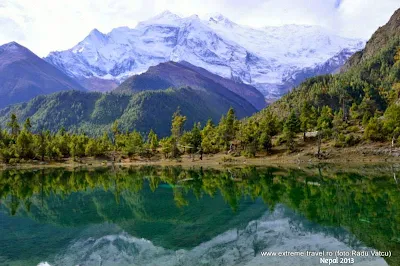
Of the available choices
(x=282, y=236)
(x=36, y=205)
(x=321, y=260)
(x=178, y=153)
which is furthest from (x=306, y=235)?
(x=178, y=153)

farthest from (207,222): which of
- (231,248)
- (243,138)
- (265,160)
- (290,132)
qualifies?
(243,138)

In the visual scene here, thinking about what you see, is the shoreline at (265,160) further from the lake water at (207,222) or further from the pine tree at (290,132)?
the lake water at (207,222)

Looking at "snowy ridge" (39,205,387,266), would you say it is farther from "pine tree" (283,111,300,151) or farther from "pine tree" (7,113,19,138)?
"pine tree" (7,113,19,138)

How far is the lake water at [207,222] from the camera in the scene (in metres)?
33.9

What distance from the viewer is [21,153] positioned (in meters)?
144

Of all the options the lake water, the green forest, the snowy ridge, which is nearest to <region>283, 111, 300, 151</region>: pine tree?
the green forest

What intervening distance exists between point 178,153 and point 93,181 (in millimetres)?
61722

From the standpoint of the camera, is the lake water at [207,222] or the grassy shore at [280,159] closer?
the lake water at [207,222]

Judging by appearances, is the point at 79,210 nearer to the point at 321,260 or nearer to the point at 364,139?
the point at 321,260

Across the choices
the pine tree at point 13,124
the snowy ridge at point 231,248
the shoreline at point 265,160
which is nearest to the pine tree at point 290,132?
the shoreline at point 265,160

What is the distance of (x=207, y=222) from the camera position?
1870 inches

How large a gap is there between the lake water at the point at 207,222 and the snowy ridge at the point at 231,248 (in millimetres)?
99

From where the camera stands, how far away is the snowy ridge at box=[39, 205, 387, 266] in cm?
3206

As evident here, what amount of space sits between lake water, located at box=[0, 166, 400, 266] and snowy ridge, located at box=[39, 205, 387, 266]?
99 mm
